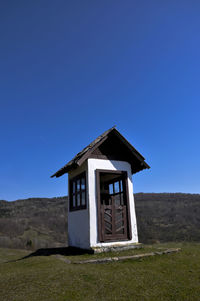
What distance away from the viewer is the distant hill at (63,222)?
2198cm

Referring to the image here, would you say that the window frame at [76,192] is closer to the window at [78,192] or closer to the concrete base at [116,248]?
the window at [78,192]

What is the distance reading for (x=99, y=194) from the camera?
31.9 feet

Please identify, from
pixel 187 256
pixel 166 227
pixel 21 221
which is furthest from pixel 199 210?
pixel 187 256

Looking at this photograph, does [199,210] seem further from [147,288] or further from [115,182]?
[147,288]

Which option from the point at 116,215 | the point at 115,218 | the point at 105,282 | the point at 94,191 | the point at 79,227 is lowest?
the point at 105,282

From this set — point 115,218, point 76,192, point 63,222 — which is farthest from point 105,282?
point 63,222

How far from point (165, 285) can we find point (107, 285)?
1.49 meters

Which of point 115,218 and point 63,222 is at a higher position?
point 115,218

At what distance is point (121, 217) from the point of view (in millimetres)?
10203

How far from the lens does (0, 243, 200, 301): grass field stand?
4.43 meters

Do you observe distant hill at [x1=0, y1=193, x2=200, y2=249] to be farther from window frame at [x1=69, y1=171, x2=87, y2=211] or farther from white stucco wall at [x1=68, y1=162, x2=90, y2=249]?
window frame at [x1=69, y1=171, x2=87, y2=211]

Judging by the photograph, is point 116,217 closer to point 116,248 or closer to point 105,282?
point 116,248

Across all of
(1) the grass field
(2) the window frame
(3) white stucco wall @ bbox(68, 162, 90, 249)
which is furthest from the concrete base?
(2) the window frame

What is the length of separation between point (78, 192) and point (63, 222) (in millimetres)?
22650
